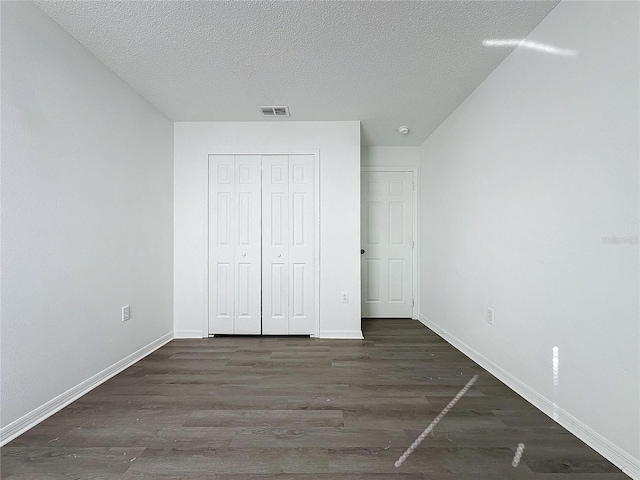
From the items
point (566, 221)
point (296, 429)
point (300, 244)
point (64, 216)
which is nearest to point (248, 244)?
point (300, 244)

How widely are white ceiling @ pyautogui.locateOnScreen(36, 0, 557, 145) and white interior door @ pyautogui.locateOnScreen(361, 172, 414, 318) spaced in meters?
1.35

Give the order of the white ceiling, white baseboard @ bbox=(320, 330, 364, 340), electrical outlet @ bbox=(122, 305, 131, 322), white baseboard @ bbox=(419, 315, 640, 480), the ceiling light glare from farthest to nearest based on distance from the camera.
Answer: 1. white baseboard @ bbox=(320, 330, 364, 340)
2. electrical outlet @ bbox=(122, 305, 131, 322)
3. the white ceiling
4. the ceiling light glare
5. white baseboard @ bbox=(419, 315, 640, 480)

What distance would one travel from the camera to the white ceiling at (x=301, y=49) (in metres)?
1.92

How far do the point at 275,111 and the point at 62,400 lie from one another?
2.86 metres

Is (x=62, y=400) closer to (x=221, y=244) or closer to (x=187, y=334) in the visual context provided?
(x=187, y=334)

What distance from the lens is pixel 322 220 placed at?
3.64m

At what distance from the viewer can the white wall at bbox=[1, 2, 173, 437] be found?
1752mm

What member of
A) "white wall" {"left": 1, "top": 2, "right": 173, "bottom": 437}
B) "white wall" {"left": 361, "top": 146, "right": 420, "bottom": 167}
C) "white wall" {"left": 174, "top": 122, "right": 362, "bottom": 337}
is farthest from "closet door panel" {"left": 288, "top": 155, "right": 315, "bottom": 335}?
"white wall" {"left": 1, "top": 2, "right": 173, "bottom": 437}

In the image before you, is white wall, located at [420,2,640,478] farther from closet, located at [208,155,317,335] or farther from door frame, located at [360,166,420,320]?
closet, located at [208,155,317,335]

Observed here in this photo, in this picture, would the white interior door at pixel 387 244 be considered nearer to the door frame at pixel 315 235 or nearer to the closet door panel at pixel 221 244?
the door frame at pixel 315 235

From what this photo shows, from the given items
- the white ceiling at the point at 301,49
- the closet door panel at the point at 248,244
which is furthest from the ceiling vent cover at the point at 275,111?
the closet door panel at the point at 248,244

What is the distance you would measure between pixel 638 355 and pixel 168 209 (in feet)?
12.2

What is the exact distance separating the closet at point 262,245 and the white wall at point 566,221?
5.49ft

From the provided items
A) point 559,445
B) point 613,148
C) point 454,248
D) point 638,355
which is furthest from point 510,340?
point 613,148
